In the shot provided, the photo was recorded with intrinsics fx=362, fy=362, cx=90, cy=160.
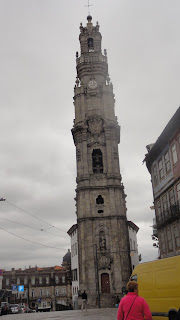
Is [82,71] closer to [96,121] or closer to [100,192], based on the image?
[96,121]

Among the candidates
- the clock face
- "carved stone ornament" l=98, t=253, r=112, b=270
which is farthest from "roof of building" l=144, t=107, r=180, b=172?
the clock face

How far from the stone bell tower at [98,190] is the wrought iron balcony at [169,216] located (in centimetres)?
2040

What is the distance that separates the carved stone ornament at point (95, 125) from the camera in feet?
189

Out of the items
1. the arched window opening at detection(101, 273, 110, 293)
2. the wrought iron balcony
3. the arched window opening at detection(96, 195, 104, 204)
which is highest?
the arched window opening at detection(96, 195, 104, 204)

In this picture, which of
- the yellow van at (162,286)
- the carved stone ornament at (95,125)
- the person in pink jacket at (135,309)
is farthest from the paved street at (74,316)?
the carved stone ornament at (95,125)

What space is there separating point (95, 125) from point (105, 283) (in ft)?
78.7

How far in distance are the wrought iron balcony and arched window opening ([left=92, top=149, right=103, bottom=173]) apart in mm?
24374

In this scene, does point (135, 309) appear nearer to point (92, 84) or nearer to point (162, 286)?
point (162, 286)

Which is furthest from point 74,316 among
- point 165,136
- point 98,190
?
point 98,190

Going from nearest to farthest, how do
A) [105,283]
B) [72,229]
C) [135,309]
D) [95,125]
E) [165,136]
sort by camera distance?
[135,309] → [165,136] → [105,283] → [95,125] → [72,229]

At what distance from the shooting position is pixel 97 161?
56.9 m

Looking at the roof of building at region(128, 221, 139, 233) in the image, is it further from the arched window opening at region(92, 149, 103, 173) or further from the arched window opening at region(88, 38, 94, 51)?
the arched window opening at region(88, 38, 94, 51)

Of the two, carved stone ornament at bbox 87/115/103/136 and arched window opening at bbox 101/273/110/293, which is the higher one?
carved stone ornament at bbox 87/115/103/136

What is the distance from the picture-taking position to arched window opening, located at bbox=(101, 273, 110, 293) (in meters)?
49.8
